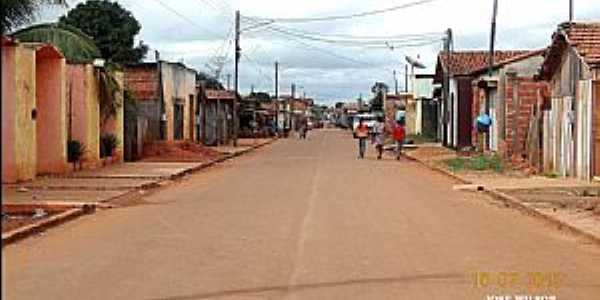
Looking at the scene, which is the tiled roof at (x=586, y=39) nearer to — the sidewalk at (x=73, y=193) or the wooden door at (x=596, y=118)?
the wooden door at (x=596, y=118)

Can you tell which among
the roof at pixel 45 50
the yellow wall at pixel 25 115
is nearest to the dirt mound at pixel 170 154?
the roof at pixel 45 50

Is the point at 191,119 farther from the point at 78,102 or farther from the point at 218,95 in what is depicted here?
the point at 78,102

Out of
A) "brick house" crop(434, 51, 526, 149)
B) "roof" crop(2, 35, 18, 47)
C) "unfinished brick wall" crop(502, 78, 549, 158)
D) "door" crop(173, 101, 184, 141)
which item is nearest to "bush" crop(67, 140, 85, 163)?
"roof" crop(2, 35, 18, 47)

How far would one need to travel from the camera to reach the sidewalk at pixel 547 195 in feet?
55.5

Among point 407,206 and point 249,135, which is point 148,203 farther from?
point 249,135

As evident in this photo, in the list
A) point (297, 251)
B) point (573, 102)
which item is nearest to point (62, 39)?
point (573, 102)

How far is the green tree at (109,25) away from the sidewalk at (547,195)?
128 feet

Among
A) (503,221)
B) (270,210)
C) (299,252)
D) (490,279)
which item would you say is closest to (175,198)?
(270,210)

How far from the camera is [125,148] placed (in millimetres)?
38562

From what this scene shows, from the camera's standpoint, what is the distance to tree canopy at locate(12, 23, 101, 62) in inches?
1320

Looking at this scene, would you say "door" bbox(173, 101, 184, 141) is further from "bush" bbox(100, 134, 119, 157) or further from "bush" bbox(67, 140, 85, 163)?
"bush" bbox(67, 140, 85, 163)

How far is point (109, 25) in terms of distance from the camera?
69500 mm

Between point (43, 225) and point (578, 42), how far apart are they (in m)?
15.8

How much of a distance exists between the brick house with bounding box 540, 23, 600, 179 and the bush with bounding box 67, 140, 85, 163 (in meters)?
13.4
